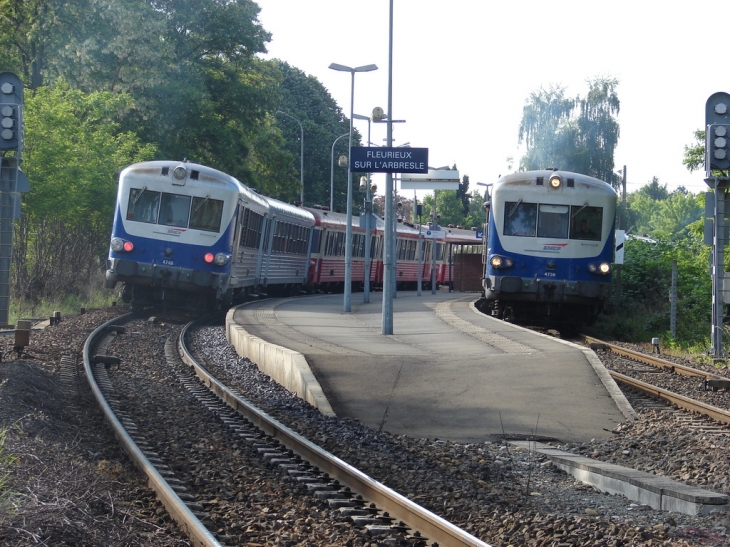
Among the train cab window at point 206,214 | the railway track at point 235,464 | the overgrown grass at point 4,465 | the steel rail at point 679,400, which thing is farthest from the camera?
the train cab window at point 206,214

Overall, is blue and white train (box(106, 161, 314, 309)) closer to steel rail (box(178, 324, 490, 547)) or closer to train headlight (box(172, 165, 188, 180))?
train headlight (box(172, 165, 188, 180))

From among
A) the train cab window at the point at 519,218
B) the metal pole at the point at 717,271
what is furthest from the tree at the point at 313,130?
the metal pole at the point at 717,271

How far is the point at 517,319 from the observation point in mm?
23141

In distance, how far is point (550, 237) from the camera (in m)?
19.7

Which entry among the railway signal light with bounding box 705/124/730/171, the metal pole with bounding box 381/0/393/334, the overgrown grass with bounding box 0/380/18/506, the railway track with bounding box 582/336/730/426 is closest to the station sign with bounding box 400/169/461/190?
the metal pole with bounding box 381/0/393/334

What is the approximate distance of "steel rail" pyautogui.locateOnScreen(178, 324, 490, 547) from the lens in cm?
524

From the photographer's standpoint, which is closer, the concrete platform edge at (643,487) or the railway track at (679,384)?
the concrete platform edge at (643,487)

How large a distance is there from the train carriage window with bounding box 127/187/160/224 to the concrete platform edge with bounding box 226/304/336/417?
598cm

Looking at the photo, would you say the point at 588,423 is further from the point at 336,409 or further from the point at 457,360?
the point at 457,360

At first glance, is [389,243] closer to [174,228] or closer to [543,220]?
[543,220]

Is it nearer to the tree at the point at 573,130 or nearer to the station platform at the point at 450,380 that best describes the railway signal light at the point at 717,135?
the station platform at the point at 450,380

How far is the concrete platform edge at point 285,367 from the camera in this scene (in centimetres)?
1048

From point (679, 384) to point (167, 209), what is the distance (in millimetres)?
11935

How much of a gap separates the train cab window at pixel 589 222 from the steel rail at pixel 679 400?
22.8ft
